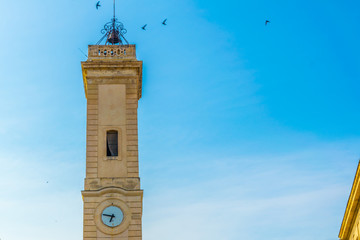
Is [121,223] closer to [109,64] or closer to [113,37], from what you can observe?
[109,64]

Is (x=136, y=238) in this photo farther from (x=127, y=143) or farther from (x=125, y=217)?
(x=127, y=143)

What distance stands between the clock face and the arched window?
315cm

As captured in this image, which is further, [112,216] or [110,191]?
[110,191]

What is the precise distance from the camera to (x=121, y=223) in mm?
32844

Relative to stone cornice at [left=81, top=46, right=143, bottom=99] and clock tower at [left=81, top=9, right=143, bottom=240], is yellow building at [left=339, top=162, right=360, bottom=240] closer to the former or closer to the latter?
clock tower at [left=81, top=9, right=143, bottom=240]

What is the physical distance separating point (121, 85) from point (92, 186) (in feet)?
20.2

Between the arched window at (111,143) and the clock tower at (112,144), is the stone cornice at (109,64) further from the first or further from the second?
the arched window at (111,143)

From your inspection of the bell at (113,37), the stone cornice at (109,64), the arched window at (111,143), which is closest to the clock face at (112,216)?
the arched window at (111,143)

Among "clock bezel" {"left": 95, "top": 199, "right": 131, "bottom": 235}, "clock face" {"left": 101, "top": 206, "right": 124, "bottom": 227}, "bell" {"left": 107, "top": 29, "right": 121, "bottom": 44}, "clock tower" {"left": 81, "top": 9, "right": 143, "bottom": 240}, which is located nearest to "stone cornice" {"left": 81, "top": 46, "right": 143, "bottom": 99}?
"clock tower" {"left": 81, "top": 9, "right": 143, "bottom": 240}

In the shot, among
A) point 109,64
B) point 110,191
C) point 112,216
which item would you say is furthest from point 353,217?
point 109,64

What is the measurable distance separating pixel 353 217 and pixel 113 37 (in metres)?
18.3

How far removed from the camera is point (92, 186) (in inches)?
1312

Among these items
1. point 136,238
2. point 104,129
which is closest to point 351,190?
point 136,238

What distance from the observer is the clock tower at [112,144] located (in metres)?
32.8
